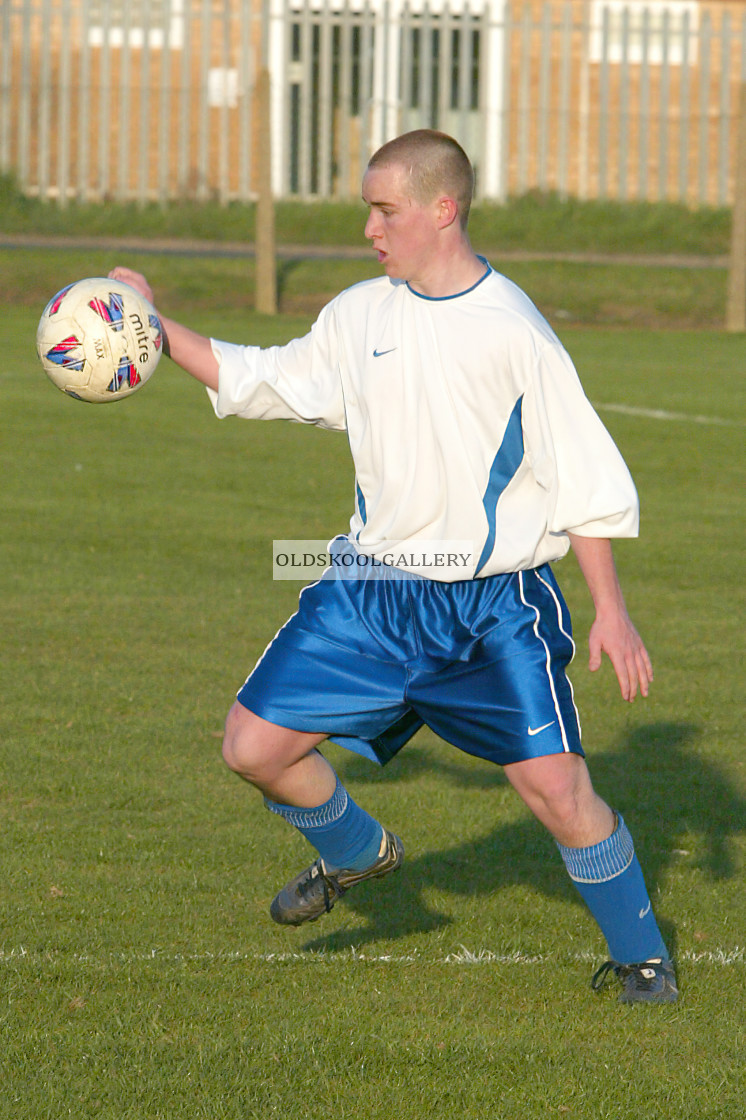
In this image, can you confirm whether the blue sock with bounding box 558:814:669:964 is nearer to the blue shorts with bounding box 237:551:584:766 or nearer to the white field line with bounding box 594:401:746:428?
the blue shorts with bounding box 237:551:584:766

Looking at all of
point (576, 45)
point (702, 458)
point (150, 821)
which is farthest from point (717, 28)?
point (150, 821)

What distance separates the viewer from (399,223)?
12.7 feet

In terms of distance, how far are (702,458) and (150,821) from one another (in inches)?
308

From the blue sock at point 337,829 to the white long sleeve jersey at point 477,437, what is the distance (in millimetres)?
689

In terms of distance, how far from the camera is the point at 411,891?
15.2 ft

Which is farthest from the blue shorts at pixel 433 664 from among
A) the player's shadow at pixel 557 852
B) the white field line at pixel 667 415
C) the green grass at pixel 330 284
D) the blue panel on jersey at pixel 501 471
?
the green grass at pixel 330 284

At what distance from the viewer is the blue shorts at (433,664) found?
148 inches

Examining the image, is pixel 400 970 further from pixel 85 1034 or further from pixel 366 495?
pixel 366 495

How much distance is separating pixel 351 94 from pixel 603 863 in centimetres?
2072

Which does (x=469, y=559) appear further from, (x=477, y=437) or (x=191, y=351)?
(x=191, y=351)

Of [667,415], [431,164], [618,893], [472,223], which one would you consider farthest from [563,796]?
[472,223]

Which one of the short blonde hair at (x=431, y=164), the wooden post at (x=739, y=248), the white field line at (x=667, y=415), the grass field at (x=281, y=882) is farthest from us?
the wooden post at (x=739, y=248)

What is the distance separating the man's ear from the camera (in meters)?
3.84

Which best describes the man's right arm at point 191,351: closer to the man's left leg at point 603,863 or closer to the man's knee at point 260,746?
the man's knee at point 260,746
